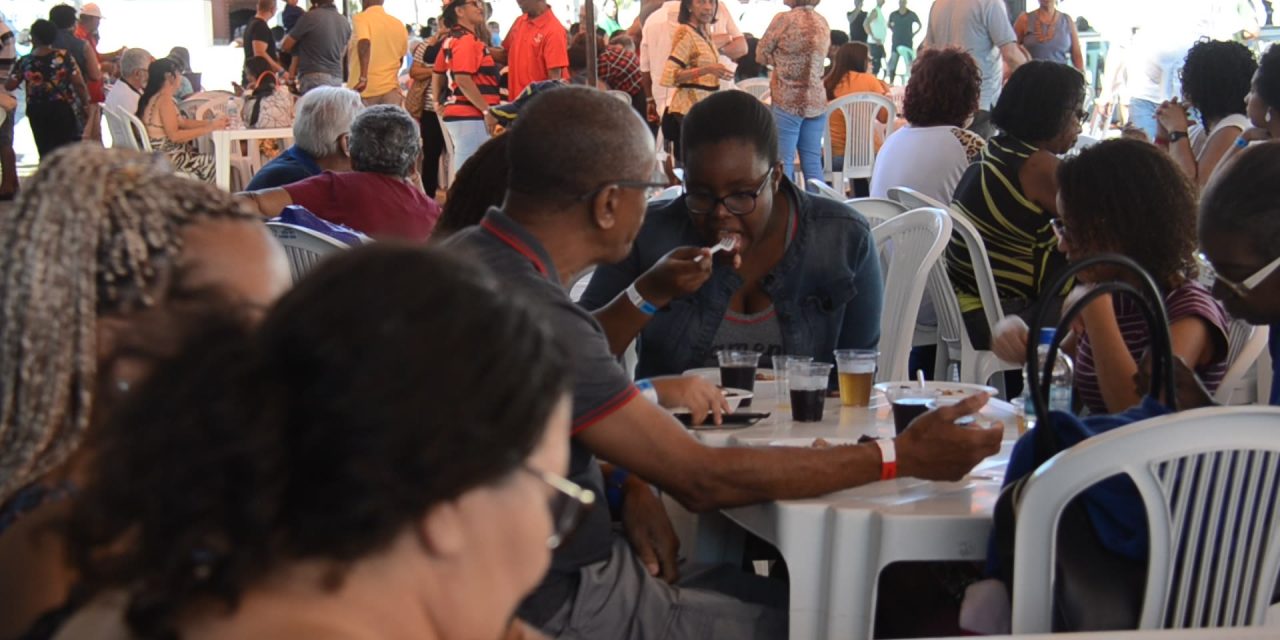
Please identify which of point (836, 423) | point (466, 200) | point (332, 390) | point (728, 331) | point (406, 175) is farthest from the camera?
point (406, 175)

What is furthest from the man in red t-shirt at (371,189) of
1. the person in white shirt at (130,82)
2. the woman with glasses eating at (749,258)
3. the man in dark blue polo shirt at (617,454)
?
the person in white shirt at (130,82)

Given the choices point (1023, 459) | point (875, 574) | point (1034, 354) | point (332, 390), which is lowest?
point (875, 574)

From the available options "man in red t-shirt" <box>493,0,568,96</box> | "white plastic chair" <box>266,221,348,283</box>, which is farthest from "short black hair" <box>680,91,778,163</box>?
"man in red t-shirt" <box>493,0,568,96</box>

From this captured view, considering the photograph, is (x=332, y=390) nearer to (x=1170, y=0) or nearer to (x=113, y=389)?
(x=113, y=389)

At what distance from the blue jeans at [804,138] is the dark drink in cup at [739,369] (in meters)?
6.01

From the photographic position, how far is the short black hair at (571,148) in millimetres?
2332

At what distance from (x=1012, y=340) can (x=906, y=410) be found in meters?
0.41

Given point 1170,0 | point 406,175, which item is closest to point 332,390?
point 406,175

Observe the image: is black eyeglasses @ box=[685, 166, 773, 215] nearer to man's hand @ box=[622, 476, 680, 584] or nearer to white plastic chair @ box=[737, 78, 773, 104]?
man's hand @ box=[622, 476, 680, 584]

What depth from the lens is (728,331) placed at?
314 centimetres

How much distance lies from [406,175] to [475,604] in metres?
4.14

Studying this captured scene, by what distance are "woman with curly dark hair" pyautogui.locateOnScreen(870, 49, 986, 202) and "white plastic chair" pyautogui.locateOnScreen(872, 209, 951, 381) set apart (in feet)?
4.88

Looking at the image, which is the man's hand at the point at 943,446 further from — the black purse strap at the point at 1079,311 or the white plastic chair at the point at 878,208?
the white plastic chair at the point at 878,208

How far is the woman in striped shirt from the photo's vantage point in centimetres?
880
